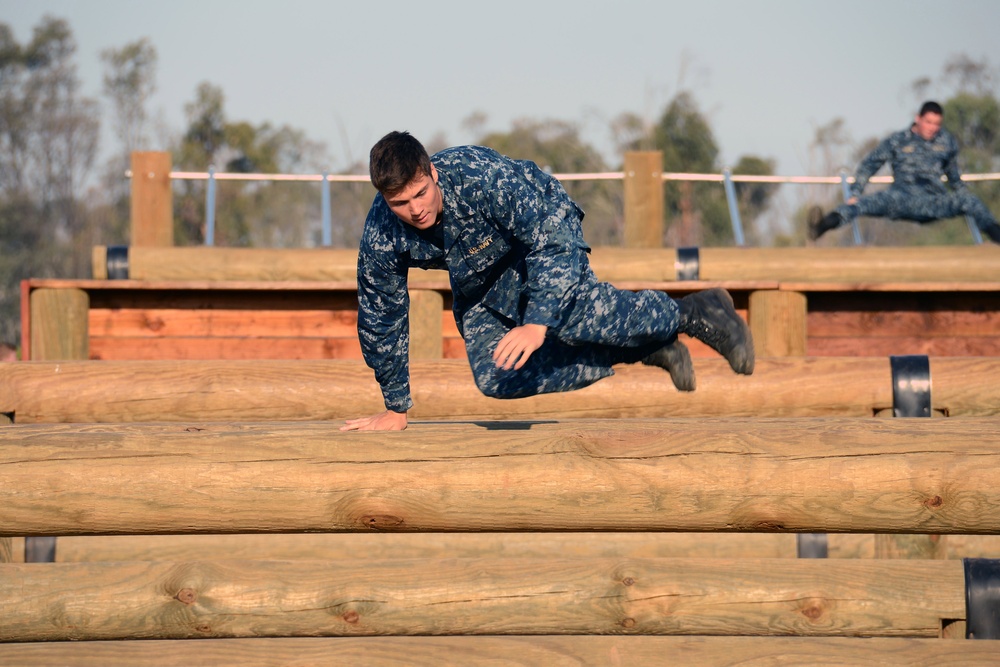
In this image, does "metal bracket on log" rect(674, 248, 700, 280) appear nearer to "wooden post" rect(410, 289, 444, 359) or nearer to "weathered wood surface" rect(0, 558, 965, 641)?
"wooden post" rect(410, 289, 444, 359)

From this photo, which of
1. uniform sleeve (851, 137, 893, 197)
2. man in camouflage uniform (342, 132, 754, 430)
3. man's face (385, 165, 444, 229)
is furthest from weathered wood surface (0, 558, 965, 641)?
uniform sleeve (851, 137, 893, 197)

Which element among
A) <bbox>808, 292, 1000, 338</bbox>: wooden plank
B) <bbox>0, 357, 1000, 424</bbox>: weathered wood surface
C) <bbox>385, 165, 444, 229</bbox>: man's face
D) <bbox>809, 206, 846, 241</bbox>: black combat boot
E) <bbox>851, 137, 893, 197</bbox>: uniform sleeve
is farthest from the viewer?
<bbox>851, 137, 893, 197</bbox>: uniform sleeve

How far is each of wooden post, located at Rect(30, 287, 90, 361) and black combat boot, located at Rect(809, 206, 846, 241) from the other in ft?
17.6

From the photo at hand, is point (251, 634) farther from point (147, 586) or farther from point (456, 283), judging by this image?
point (456, 283)

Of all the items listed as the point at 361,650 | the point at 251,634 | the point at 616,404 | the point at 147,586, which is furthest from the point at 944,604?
the point at 147,586

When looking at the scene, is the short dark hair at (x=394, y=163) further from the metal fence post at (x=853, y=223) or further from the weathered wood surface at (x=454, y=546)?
the metal fence post at (x=853, y=223)

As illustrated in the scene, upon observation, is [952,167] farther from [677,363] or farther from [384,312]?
[384,312]

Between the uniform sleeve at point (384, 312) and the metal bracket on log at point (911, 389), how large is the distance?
7.27 ft

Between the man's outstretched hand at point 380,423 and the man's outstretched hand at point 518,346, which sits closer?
the man's outstretched hand at point 518,346

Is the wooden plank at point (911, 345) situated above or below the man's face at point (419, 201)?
below

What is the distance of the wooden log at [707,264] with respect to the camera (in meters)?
6.49

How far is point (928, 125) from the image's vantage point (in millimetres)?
8812

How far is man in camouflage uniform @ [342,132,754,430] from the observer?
336 cm

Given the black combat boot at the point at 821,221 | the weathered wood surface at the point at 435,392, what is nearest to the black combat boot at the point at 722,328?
the weathered wood surface at the point at 435,392
